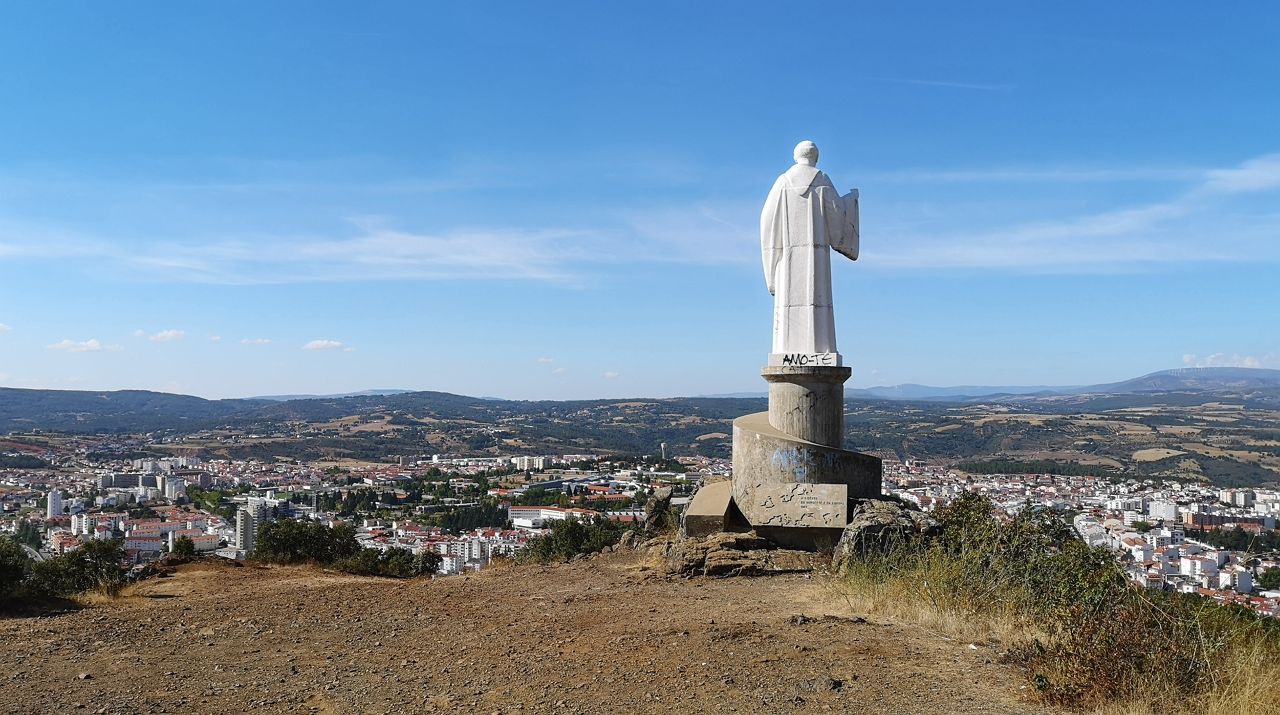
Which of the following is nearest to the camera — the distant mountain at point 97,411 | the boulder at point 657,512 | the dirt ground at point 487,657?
the dirt ground at point 487,657

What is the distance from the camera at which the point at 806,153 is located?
11023mm

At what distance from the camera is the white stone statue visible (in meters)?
10.7

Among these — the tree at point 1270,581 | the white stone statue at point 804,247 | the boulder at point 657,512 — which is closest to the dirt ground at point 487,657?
the white stone statue at point 804,247

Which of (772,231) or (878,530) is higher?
(772,231)

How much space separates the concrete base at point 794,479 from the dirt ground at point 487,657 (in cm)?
193

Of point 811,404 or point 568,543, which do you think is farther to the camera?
point 568,543

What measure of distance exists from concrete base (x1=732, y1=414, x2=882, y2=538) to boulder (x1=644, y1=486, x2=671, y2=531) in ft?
6.31

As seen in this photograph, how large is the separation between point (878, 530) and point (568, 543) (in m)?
5.35

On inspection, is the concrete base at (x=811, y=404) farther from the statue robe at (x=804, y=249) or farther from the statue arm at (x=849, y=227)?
the statue arm at (x=849, y=227)

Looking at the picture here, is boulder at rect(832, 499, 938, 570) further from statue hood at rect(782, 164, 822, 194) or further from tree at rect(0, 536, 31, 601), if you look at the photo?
tree at rect(0, 536, 31, 601)

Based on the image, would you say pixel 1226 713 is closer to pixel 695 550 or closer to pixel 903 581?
pixel 903 581

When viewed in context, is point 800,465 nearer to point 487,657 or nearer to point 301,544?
point 487,657

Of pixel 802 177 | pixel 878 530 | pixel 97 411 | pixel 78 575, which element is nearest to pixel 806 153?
pixel 802 177

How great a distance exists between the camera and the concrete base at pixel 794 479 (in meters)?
9.61
